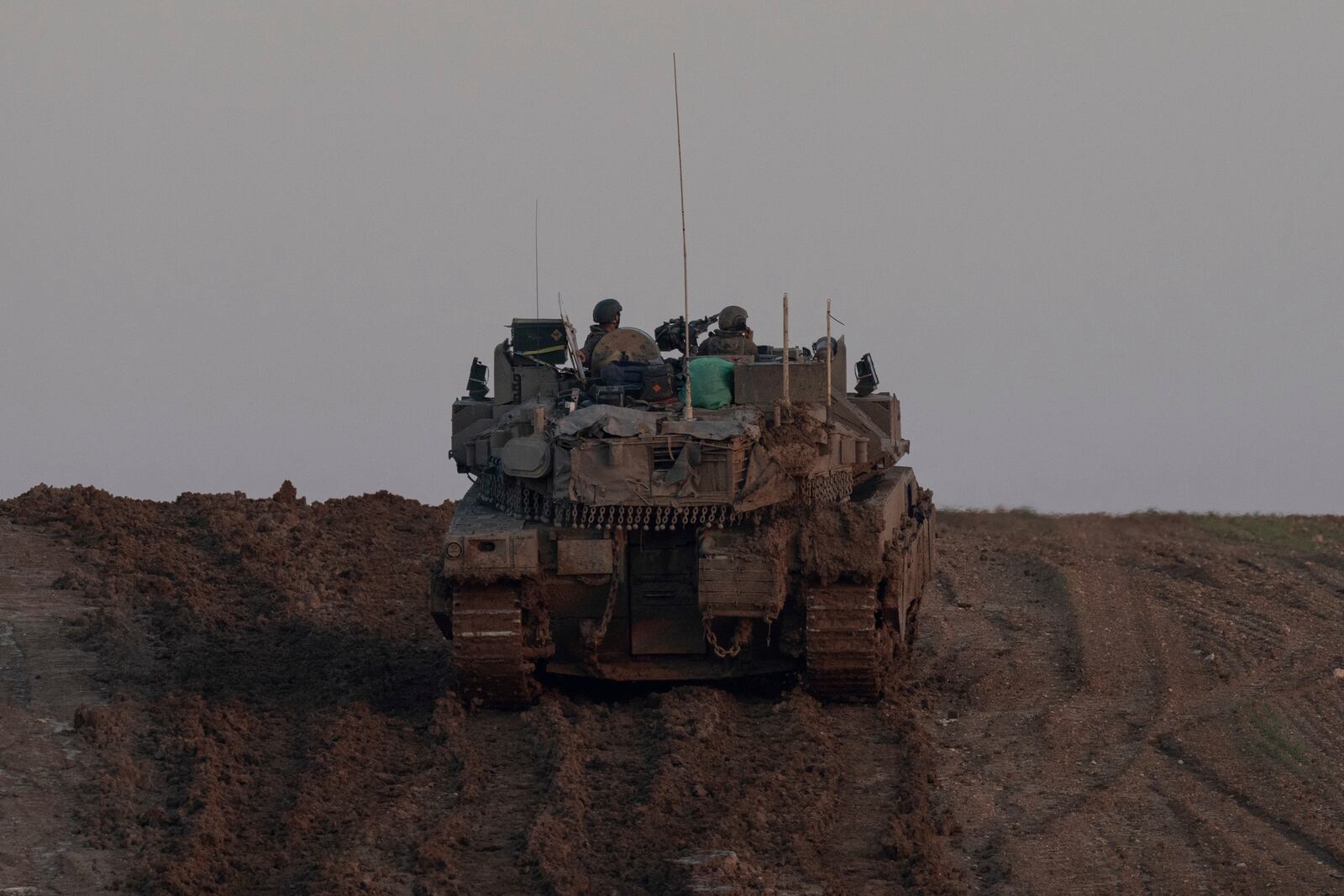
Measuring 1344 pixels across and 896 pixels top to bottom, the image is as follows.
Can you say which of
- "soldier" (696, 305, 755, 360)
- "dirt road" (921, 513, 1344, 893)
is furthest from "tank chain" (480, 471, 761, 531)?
"soldier" (696, 305, 755, 360)

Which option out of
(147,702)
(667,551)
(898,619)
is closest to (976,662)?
(898,619)

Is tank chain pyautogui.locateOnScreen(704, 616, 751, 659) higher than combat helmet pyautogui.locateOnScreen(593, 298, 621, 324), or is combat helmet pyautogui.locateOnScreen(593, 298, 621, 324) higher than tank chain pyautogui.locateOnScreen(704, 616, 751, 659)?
combat helmet pyautogui.locateOnScreen(593, 298, 621, 324)

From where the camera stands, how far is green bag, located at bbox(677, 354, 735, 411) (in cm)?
1587

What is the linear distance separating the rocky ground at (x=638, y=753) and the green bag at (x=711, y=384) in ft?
7.16

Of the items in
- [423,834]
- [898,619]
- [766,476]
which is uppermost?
[766,476]

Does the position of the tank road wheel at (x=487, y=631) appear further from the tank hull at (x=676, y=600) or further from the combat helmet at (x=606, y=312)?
the combat helmet at (x=606, y=312)

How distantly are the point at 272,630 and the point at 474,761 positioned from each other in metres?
5.59

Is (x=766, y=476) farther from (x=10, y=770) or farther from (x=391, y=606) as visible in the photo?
(x=391, y=606)

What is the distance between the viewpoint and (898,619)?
15.2m

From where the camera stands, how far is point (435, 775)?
13.2 m

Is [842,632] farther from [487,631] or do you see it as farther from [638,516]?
[487,631]

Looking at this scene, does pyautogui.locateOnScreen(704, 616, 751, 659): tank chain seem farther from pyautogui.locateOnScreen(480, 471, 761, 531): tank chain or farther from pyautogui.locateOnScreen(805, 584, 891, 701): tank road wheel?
pyautogui.locateOnScreen(480, 471, 761, 531): tank chain

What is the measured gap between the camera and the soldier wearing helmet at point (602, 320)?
1812cm

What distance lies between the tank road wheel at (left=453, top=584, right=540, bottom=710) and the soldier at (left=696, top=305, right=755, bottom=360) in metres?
4.05
